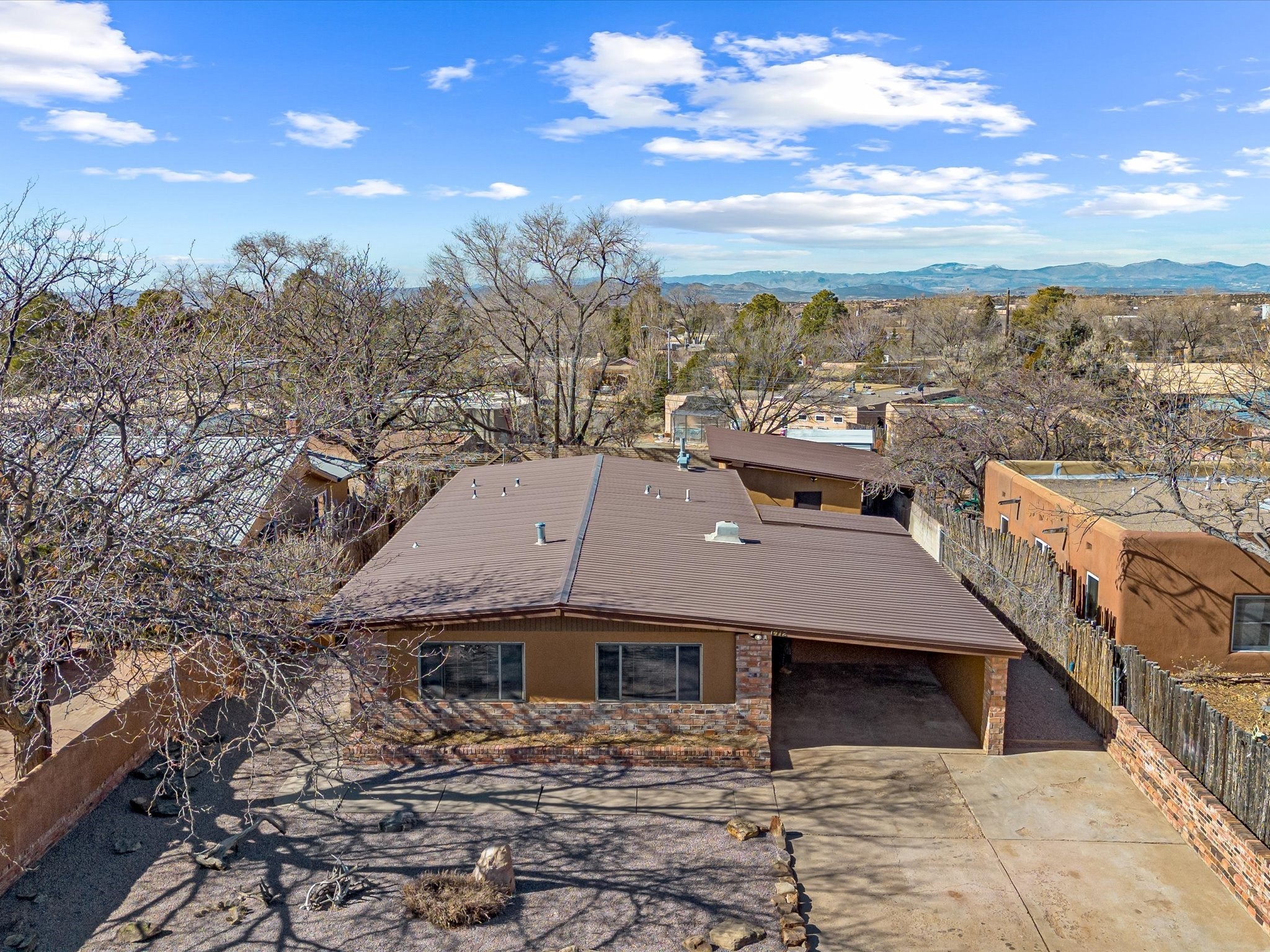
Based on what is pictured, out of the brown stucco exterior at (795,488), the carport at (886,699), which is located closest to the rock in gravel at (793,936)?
the carport at (886,699)

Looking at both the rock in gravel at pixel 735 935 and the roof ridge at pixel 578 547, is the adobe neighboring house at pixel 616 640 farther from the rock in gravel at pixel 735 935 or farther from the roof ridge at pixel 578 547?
the rock in gravel at pixel 735 935

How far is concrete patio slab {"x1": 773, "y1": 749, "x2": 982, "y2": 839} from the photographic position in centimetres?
1096

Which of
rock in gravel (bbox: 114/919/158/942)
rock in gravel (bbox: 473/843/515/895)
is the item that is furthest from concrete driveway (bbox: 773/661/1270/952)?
rock in gravel (bbox: 114/919/158/942)

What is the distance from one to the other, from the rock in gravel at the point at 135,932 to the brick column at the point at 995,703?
10109 mm

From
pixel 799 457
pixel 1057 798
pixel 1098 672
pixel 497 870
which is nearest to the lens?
pixel 497 870

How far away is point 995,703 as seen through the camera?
42.0ft

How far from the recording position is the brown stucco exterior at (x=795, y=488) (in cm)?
2561

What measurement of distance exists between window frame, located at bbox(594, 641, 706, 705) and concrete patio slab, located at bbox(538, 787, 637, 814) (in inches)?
49.1

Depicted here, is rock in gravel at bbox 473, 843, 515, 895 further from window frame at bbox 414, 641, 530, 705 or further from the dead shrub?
window frame at bbox 414, 641, 530, 705

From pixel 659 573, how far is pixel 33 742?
7.95 metres

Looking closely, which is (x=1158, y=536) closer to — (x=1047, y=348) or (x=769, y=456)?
(x=769, y=456)

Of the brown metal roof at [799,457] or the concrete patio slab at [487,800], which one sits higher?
the brown metal roof at [799,457]

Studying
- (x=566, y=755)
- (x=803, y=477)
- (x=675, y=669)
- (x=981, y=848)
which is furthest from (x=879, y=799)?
(x=803, y=477)

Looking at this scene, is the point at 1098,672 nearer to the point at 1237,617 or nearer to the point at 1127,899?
the point at 1237,617
